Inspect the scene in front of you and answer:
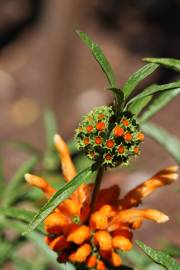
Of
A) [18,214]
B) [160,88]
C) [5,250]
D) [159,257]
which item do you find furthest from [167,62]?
[5,250]

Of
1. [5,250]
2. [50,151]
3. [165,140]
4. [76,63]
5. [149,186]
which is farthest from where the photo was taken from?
[76,63]

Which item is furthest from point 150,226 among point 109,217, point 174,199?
point 109,217

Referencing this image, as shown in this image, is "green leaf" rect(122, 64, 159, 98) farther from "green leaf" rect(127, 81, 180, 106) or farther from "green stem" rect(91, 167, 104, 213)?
"green stem" rect(91, 167, 104, 213)

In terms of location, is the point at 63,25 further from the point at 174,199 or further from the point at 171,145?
the point at 171,145

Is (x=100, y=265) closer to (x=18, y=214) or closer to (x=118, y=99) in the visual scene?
(x=18, y=214)

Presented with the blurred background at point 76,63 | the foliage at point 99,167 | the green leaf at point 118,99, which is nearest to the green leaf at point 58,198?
the foliage at point 99,167

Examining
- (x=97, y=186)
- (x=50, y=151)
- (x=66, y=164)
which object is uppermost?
(x=50, y=151)

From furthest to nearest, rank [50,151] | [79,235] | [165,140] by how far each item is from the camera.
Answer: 1. [50,151]
2. [165,140]
3. [79,235]

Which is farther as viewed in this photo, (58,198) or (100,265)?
(100,265)
